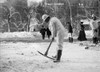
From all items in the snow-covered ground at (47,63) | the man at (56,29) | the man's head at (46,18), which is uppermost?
the man's head at (46,18)

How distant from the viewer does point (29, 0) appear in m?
39.4

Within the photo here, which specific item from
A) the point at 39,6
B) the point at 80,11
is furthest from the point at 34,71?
the point at 80,11

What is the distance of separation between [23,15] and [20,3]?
2.72 meters

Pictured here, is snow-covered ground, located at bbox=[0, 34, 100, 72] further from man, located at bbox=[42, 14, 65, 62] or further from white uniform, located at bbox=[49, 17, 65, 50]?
white uniform, located at bbox=[49, 17, 65, 50]

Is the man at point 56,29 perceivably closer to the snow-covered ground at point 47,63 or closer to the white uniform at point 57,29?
the white uniform at point 57,29

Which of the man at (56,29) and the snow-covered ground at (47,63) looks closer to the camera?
the snow-covered ground at (47,63)

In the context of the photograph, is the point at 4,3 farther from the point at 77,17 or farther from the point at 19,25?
the point at 77,17

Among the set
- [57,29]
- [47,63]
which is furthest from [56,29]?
[47,63]

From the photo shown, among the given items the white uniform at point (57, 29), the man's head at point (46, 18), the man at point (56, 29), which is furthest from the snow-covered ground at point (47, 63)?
the man's head at point (46, 18)

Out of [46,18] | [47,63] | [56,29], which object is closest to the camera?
[47,63]

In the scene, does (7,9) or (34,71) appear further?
(7,9)

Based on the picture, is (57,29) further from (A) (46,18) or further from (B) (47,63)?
(B) (47,63)

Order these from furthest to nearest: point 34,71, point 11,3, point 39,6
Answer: point 11,3 → point 39,6 → point 34,71

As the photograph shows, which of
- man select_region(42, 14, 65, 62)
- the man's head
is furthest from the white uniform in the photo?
the man's head
